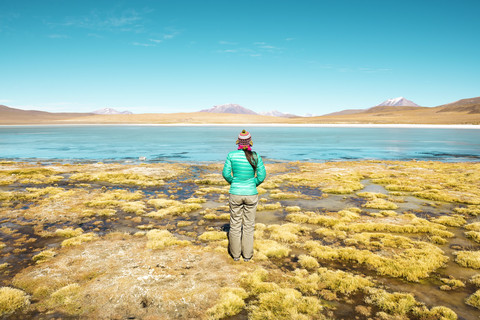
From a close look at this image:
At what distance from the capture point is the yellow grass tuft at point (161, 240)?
934 centimetres

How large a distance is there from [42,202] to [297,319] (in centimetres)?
1513

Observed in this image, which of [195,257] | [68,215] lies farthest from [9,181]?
[195,257]

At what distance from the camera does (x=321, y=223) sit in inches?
470

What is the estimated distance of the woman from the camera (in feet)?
24.3

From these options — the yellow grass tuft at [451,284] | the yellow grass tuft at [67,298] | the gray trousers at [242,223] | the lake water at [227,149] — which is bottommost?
the lake water at [227,149]

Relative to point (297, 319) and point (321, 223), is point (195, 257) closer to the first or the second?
point (297, 319)

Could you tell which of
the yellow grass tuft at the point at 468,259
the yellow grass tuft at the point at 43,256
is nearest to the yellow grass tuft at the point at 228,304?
the yellow grass tuft at the point at 43,256

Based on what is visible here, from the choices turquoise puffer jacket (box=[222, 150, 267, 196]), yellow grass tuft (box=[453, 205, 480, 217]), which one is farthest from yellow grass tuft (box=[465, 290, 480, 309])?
yellow grass tuft (box=[453, 205, 480, 217])

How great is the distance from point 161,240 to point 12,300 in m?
4.24

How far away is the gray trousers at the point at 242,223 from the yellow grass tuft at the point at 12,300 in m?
5.13

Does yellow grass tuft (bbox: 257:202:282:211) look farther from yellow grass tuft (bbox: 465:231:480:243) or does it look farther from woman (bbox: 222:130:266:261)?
yellow grass tuft (bbox: 465:231:480:243)

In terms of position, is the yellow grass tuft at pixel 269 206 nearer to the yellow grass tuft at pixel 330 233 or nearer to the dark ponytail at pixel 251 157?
the yellow grass tuft at pixel 330 233

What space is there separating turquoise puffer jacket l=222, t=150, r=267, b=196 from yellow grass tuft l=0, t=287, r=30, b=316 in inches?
214

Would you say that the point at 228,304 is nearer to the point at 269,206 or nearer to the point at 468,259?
the point at 468,259
